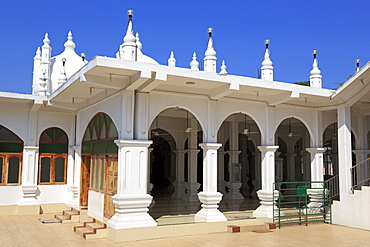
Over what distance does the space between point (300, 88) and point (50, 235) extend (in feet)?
22.9

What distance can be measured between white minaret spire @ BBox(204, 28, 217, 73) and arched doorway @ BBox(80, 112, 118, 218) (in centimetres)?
266

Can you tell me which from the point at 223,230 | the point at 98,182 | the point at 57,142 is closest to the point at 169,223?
the point at 223,230

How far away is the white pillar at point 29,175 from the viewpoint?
1187 centimetres

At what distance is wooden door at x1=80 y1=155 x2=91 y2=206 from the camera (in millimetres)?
11312

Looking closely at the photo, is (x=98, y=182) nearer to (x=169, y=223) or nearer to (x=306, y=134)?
(x=169, y=223)

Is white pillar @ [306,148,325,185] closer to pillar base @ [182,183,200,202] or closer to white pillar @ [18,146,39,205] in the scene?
pillar base @ [182,183,200,202]

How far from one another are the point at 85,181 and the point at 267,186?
5269 mm

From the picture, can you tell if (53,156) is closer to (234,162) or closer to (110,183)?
(110,183)

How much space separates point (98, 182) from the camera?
34.0 ft

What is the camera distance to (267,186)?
10.2 m

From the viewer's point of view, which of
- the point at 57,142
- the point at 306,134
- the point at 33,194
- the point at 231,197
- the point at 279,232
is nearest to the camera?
the point at 279,232

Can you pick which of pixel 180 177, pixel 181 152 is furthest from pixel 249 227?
pixel 181 152

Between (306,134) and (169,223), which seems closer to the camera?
(169,223)

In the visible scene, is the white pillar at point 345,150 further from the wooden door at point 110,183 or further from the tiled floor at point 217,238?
the wooden door at point 110,183
